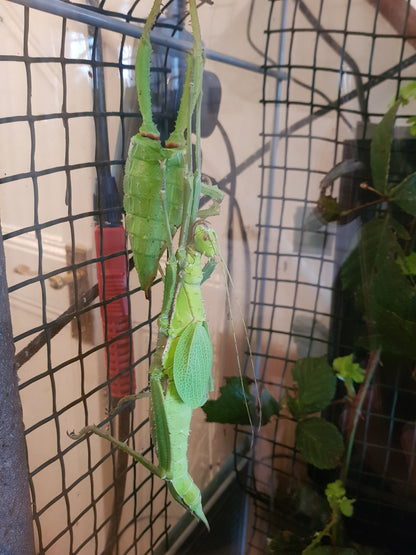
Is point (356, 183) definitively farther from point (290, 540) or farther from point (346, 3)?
point (290, 540)

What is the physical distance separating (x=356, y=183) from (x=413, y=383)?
285mm

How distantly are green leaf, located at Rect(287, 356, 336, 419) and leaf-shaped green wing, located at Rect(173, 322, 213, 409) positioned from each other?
0.94 feet

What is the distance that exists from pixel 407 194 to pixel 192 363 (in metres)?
0.35

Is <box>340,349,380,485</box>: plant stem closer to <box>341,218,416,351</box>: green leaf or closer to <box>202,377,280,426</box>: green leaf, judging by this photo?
<box>341,218,416,351</box>: green leaf

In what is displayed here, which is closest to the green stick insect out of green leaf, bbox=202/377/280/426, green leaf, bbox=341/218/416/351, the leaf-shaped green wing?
the leaf-shaped green wing

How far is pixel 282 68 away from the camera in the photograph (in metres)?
0.59

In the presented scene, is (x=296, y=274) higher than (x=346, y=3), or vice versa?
(x=346, y=3)

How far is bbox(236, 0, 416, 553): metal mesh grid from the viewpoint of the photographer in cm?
54

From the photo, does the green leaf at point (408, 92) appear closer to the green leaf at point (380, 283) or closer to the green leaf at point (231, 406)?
the green leaf at point (380, 283)

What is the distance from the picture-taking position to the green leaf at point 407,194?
491 millimetres

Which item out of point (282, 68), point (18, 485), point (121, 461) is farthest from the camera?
point (282, 68)

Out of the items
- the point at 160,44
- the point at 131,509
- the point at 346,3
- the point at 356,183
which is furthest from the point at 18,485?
the point at 346,3

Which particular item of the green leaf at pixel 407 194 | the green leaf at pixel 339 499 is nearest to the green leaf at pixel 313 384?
the green leaf at pixel 339 499

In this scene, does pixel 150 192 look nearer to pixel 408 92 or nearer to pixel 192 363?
pixel 192 363
